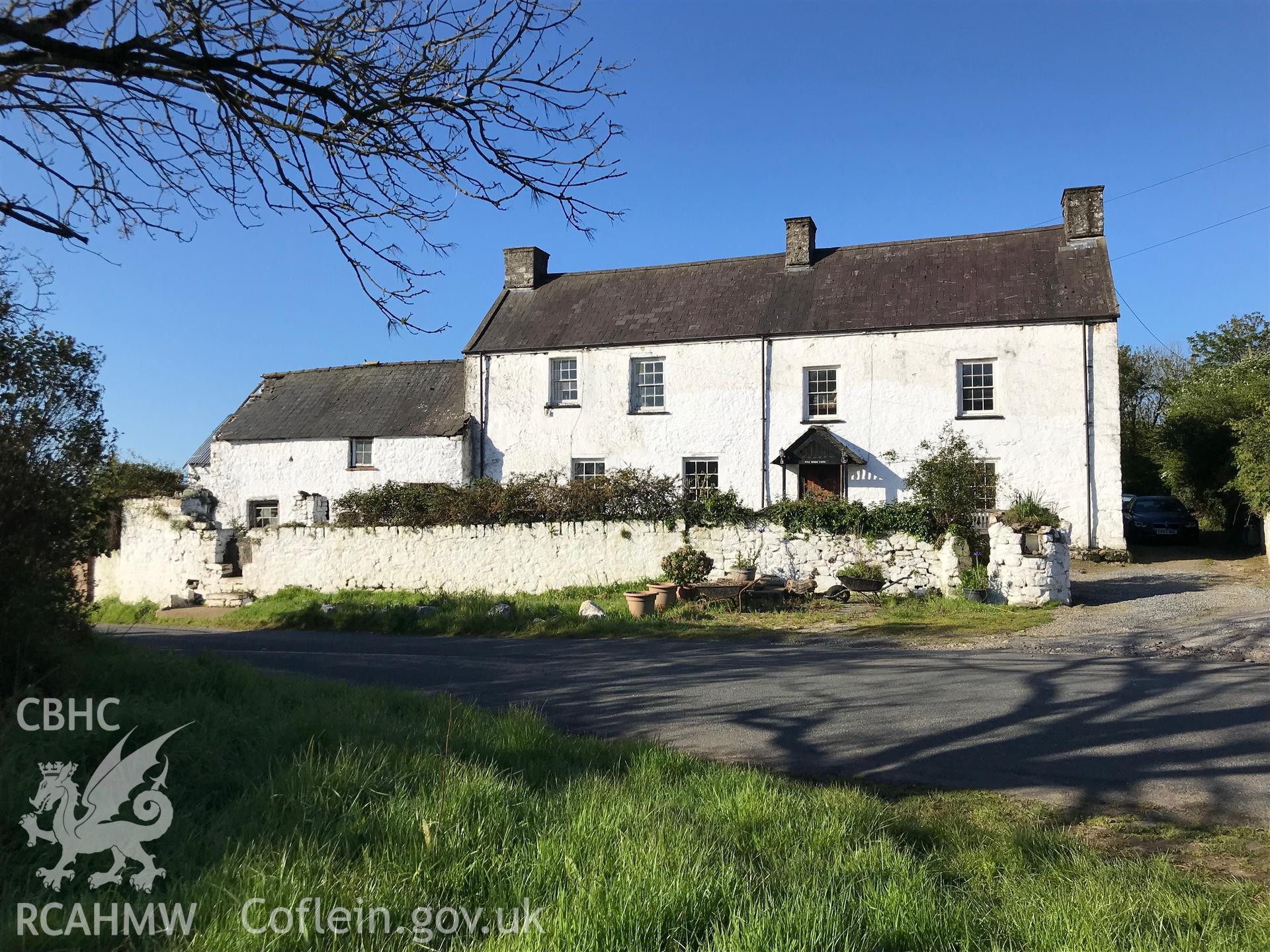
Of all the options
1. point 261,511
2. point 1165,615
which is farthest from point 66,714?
point 261,511

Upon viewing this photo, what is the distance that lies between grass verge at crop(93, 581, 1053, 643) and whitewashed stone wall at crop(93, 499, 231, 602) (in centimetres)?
246

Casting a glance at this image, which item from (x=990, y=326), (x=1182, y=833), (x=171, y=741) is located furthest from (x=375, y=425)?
(x=1182, y=833)

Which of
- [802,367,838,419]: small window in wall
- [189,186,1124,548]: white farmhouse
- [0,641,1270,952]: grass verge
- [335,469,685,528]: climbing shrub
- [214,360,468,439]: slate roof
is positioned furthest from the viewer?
[214,360,468,439]: slate roof

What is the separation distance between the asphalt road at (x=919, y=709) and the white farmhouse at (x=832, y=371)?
1198 centimetres

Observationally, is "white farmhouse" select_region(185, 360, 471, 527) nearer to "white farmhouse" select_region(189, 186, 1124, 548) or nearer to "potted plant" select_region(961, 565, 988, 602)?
"white farmhouse" select_region(189, 186, 1124, 548)

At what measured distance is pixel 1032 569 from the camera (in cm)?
1463

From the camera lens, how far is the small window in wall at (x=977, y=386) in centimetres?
2214

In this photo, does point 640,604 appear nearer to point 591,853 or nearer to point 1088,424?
point 591,853

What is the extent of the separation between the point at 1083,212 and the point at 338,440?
2389 centimetres

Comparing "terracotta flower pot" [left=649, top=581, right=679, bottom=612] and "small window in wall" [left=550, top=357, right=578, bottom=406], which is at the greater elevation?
"small window in wall" [left=550, top=357, right=578, bottom=406]

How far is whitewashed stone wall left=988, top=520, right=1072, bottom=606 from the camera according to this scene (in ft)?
47.8

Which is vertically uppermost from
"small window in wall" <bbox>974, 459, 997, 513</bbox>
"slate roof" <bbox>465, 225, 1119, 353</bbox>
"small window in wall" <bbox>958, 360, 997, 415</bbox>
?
"slate roof" <bbox>465, 225, 1119, 353</bbox>

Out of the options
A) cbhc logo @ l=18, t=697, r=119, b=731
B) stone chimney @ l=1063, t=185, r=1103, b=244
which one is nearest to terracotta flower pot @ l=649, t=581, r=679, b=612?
cbhc logo @ l=18, t=697, r=119, b=731

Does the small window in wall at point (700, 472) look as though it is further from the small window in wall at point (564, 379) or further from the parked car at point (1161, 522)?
the parked car at point (1161, 522)
